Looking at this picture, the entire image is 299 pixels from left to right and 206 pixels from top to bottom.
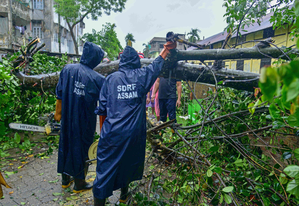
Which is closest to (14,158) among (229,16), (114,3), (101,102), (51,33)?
(101,102)

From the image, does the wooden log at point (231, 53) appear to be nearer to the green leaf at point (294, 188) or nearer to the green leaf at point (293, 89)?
the green leaf at point (294, 188)

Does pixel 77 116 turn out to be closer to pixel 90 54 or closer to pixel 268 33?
pixel 90 54

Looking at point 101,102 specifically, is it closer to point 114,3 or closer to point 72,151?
point 72,151

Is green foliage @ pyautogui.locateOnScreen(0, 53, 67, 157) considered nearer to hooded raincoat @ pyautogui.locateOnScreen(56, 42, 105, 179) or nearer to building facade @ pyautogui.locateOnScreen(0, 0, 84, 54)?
hooded raincoat @ pyautogui.locateOnScreen(56, 42, 105, 179)

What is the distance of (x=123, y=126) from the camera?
2115 millimetres

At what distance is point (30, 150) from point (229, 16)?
4.81 meters

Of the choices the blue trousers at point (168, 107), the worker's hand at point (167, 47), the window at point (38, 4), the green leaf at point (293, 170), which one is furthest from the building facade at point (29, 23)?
the green leaf at point (293, 170)

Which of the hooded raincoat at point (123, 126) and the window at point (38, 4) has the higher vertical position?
the window at point (38, 4)

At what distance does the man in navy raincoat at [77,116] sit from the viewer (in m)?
2.73

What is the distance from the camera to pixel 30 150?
4430mm

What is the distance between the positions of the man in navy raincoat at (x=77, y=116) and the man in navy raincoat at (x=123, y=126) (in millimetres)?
511

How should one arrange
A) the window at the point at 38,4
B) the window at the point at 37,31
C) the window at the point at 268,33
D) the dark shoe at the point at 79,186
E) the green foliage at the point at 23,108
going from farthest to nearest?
the window at the point at 37,31, the window at the point at 38,4, the window at the point at 268,33, the green foliage at the point at 23,108, the dark shoe at the point at 79,186

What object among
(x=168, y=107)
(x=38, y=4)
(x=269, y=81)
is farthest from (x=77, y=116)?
(x=38, y=4)

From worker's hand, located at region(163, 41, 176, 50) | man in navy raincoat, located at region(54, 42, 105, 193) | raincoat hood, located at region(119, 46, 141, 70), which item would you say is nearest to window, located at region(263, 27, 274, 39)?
worker's hand, located at region(163, 41, 176, 50)
